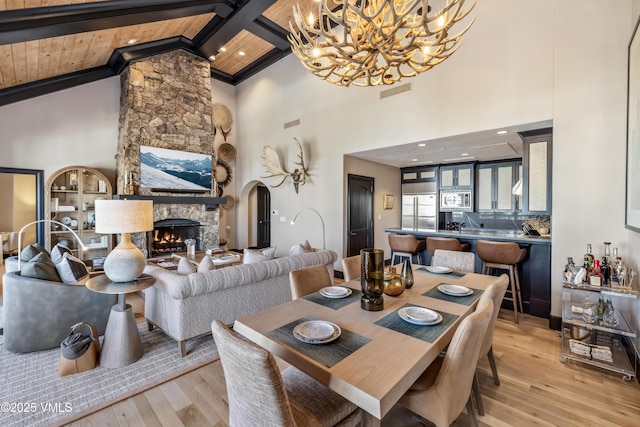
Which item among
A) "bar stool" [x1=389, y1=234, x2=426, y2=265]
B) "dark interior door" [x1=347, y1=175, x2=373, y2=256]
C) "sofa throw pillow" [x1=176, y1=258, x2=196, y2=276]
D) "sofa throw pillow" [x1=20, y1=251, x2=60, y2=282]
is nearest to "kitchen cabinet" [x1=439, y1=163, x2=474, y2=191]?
"dark interior door" [x1=347, y1=175, x2=373, y2=256]

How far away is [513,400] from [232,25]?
21.3 feet

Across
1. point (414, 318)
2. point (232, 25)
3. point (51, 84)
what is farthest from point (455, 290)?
point (51, 84)

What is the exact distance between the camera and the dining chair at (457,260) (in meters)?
2.99

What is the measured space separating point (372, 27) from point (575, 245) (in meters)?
3.23

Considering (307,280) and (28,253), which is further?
(28,253)

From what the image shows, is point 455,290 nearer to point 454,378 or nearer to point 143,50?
point 454,378

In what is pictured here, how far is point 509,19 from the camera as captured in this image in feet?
12.1

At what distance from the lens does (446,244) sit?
4137mm

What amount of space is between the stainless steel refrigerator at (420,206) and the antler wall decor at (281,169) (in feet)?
8.85

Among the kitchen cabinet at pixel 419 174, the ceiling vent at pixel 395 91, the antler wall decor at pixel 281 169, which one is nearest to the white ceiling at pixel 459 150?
the kitchen cabinet at pixel 419 174

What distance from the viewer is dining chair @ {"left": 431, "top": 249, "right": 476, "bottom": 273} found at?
2.99 metres

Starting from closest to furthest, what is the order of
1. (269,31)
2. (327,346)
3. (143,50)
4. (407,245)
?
(327,346) < (407,245) < (269,31) < (143,50)

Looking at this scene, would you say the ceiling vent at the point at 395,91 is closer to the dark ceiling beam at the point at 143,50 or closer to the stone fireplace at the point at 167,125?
the stone fireplace at the point at 167,125

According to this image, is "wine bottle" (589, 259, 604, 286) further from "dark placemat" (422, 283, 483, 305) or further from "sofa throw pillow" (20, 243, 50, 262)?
"sofa throw pillow" (20, 243, 50, 262)
